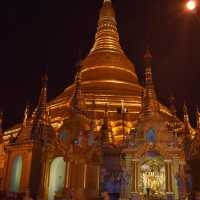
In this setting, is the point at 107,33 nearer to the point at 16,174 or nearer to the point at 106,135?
the point at 106,135

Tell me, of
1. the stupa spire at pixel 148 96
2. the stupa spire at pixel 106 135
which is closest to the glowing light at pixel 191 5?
the stupa spire at pixel 148 96

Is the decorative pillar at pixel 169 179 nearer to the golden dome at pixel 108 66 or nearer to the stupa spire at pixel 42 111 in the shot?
the stupa spire at pixel 42 111

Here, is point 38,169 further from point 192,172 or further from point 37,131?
point 192,172

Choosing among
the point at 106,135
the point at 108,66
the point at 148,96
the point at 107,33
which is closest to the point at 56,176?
the point at 106,135

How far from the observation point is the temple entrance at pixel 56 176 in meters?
21.8

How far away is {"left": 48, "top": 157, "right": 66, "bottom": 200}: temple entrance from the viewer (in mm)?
21844

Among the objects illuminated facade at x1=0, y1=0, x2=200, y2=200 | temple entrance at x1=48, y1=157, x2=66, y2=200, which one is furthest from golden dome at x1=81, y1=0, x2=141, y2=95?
temple entrance at x1=48, y1=157, x2=66, y2=200

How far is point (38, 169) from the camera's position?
70.4ft

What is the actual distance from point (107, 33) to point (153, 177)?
22.4 meters

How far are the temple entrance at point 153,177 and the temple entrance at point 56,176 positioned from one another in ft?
16.9

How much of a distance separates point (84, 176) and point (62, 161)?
222cm

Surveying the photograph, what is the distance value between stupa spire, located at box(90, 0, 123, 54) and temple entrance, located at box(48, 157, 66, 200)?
1800 cm

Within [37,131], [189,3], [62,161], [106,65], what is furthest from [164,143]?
[106,65]

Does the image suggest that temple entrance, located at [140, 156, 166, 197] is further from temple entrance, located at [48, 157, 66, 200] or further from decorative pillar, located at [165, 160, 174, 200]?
temple entrance, located at [48, 157, 66, 200]
